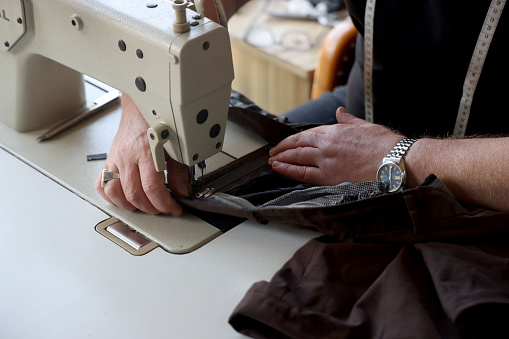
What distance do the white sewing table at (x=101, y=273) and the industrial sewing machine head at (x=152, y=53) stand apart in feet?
0.55

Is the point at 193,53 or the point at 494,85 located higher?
the point at 193,53

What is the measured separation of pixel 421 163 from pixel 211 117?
1.24 feet

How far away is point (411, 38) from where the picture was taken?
1.35m

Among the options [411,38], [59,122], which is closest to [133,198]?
[59,122]

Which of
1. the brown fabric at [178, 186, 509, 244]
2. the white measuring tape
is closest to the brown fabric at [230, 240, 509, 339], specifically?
the brown fabric at [178, 186, 509, 244]

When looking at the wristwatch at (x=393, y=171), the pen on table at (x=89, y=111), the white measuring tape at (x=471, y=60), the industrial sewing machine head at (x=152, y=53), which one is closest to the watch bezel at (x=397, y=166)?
the wristwatch at (x=393, y=171)

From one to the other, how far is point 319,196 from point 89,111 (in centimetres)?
62

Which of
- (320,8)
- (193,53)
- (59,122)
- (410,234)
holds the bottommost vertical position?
(320,8)

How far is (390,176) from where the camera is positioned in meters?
1.04

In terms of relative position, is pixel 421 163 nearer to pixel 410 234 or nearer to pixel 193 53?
pixel 410 234

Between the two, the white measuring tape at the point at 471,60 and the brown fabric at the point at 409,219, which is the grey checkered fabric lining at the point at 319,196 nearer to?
the brown fabric at the point at 409,219

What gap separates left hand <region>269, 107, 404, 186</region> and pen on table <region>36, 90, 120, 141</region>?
0.43 metres

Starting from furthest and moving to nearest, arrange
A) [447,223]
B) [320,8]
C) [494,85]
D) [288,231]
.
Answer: [320,8] → [494,85] → [288,231] → [447,223]

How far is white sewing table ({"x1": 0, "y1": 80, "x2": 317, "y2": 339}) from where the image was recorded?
842 millimetres
